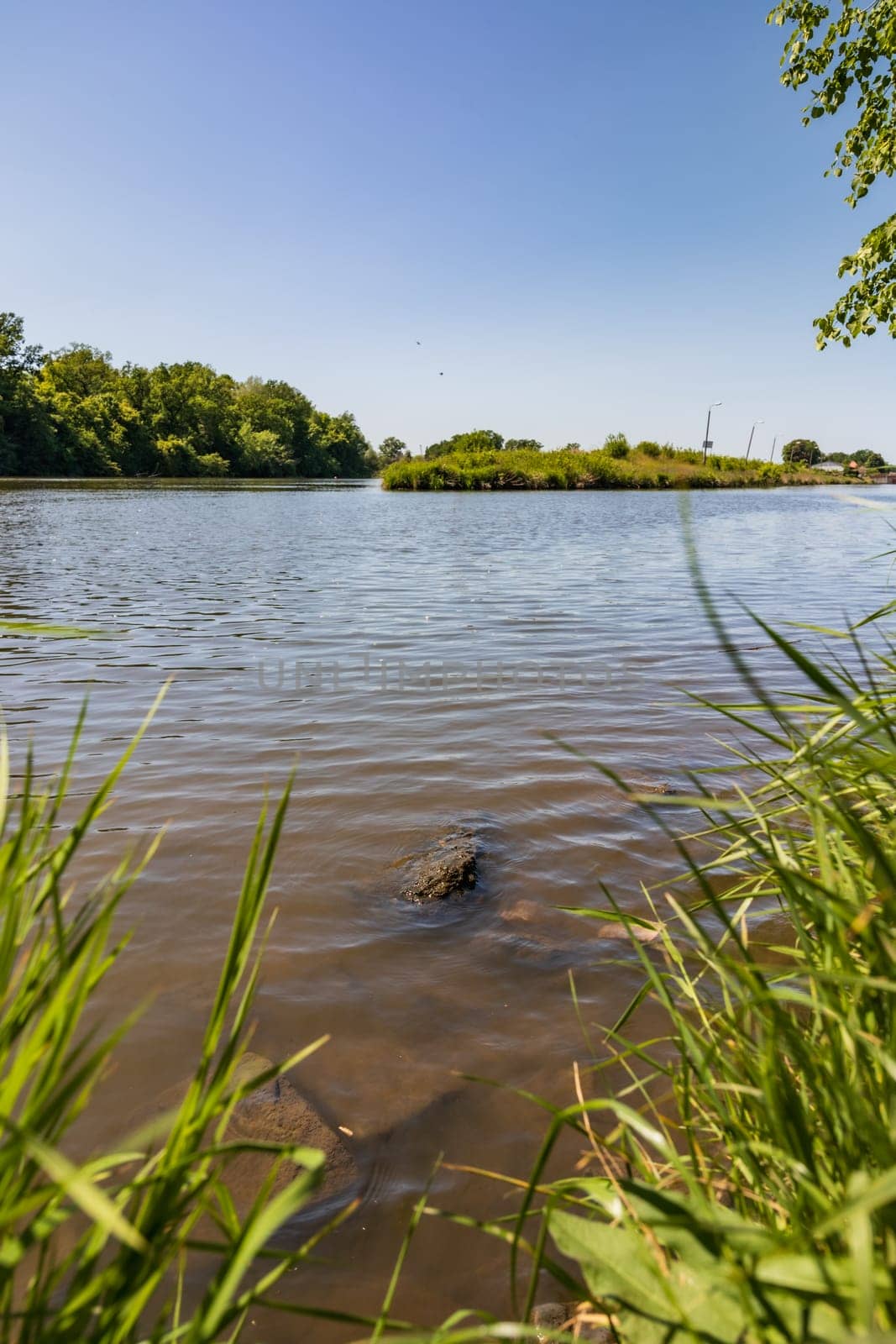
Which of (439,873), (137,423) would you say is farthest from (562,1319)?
(137,423)

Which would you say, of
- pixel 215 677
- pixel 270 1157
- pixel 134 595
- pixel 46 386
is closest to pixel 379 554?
pixel 134 595

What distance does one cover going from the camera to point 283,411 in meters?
105

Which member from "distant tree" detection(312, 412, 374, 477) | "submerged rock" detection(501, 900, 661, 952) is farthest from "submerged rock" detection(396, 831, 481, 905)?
"distant tree" detection(312, 412, 374, 477)

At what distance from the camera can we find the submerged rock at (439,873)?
3.44 m

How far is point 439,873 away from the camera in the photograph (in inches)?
139

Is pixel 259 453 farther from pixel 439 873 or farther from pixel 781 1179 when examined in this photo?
pixel 781 1179

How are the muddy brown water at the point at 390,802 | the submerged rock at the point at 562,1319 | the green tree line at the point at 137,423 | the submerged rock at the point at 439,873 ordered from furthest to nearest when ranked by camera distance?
the green tree line at the point at 137,423 < the submerged rock at the point at 439,873 < the muddy brown water at the point at 390,802 < the submerged rock at the point at 562,1319

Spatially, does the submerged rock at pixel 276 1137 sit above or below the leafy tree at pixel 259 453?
below

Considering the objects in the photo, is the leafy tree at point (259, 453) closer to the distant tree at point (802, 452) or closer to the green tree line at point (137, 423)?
the green tree line at point (137, 423)

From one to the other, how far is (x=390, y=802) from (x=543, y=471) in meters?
50.7

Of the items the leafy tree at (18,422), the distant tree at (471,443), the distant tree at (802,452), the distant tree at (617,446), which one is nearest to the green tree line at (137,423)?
the leafy tree at (18,422)

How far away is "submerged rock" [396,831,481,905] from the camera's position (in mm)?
3438

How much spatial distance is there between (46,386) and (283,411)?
122 feet

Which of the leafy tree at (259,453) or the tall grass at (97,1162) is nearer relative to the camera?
the tall grass at (97,1162)
